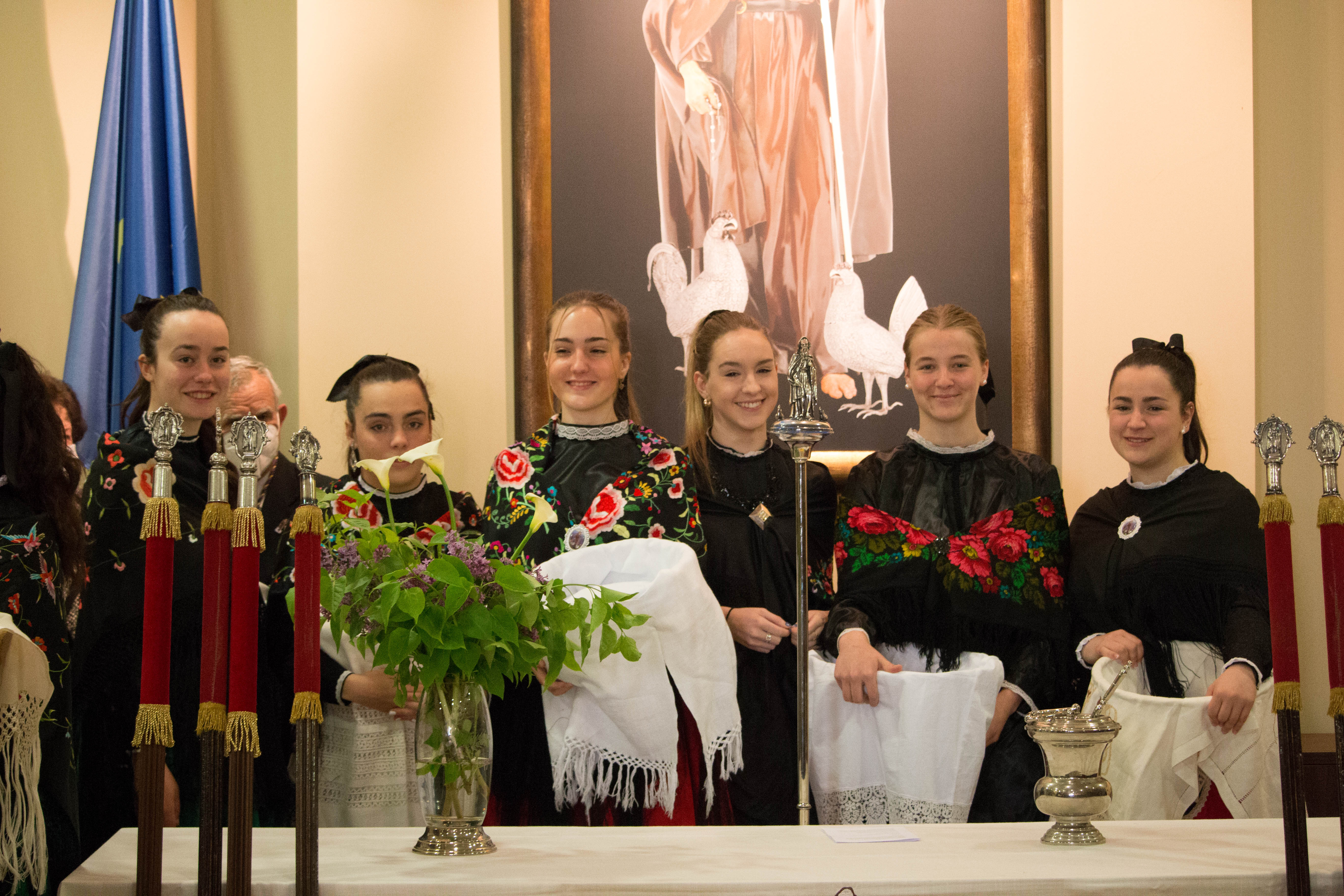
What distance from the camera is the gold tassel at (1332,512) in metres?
1.64

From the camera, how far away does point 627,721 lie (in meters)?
2.46

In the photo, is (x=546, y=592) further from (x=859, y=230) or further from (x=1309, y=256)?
(x=1309, y=256)

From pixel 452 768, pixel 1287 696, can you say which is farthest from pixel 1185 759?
pixel 452 768

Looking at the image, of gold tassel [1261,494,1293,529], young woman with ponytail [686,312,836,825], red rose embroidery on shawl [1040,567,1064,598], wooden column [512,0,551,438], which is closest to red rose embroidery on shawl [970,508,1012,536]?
red rose embroidery on shawl [1040,567,1064,598]

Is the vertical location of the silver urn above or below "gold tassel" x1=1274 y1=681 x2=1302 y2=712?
below

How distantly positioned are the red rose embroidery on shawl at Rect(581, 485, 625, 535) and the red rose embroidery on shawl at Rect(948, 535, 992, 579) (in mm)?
788

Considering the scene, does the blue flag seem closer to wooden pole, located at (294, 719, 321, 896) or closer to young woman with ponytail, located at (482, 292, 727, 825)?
young woman with ponytail, located at (482, 292, 727, 825)

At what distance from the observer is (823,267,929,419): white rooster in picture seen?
11.8ft

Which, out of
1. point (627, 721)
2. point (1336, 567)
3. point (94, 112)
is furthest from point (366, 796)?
point (94, 112)

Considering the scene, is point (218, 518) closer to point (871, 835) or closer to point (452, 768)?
point (452, 768)

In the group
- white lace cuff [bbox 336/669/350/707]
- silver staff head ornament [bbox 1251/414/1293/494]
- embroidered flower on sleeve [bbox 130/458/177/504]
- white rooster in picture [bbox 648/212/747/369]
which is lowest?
white lace cuff [bbox 336/669/350/707]

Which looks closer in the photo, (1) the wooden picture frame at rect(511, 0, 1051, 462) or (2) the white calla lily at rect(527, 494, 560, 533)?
(2) the white calla lily at rect(527, 494, 560, 533)

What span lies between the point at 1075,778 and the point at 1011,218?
219 cm

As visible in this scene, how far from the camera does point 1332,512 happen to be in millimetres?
1637
